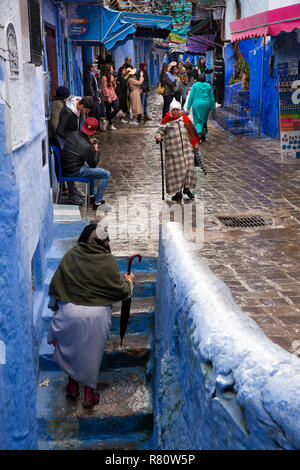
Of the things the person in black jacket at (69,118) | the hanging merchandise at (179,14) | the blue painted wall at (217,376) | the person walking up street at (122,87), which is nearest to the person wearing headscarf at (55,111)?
the person in black jacket at (69,118)

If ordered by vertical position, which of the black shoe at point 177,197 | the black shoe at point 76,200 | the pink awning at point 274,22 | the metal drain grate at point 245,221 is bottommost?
the metal drain grate at point 245,221

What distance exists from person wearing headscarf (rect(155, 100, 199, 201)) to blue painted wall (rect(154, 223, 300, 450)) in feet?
16.5

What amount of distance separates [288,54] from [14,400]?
43.4ft

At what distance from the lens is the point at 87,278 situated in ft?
16.2

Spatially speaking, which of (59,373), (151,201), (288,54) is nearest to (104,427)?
(59,373)

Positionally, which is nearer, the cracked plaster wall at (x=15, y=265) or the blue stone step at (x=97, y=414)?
the cracked plaster wall at (x=15, y=265)

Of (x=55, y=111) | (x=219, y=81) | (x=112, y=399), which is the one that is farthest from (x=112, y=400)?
(x=219, y=81)

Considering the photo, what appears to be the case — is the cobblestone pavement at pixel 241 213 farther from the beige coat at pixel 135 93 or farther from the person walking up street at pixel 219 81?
the person walking up street at pixel 219 81

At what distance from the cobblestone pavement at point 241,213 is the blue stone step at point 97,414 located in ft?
4.45

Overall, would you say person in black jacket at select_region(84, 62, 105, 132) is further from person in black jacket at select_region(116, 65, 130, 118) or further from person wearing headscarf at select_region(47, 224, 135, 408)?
person wearing headscarf at select_region(47, 224, 135, 408)

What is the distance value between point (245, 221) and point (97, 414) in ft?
13.1

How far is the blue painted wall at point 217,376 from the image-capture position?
2.23 m

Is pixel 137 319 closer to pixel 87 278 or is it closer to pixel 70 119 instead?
pixel 87 278

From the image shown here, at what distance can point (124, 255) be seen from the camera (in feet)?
23.7
